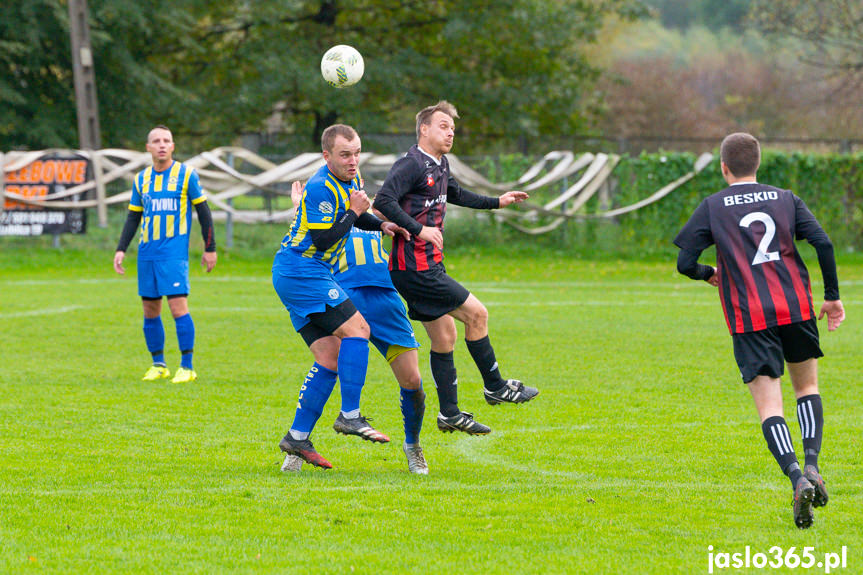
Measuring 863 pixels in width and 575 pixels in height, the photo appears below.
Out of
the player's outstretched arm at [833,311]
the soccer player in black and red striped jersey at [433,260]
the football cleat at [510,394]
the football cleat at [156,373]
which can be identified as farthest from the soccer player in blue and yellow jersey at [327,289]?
the football cleat at [156,373]

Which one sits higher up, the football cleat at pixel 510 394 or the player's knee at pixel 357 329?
the player's knee at pixel 357 329

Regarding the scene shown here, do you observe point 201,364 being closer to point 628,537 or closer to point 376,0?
point 628,537

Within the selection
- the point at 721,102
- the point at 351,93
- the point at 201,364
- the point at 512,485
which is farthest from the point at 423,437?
the point at 721,102

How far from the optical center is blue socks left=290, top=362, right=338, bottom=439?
22.0 feet

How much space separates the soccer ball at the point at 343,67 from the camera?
941 cm

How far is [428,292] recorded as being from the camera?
23.8 ft

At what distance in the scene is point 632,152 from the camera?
30.9 metres

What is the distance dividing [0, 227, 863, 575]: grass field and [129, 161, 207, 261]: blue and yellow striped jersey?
3.91 feet

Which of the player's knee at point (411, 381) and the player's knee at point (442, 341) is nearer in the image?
the player's knee at point (411, 381)

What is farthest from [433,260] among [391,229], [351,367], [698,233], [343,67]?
[343,67]

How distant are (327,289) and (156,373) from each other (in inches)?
174

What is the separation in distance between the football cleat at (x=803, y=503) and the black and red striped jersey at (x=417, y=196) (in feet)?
8.80

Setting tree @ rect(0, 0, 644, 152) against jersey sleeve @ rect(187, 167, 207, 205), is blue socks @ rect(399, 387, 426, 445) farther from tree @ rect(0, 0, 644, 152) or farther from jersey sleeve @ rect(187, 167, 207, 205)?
tree @ rect(0, 0, 644, 152)

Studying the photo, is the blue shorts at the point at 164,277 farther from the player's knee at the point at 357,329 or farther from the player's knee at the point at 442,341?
the player's knee at the point at 357,329
